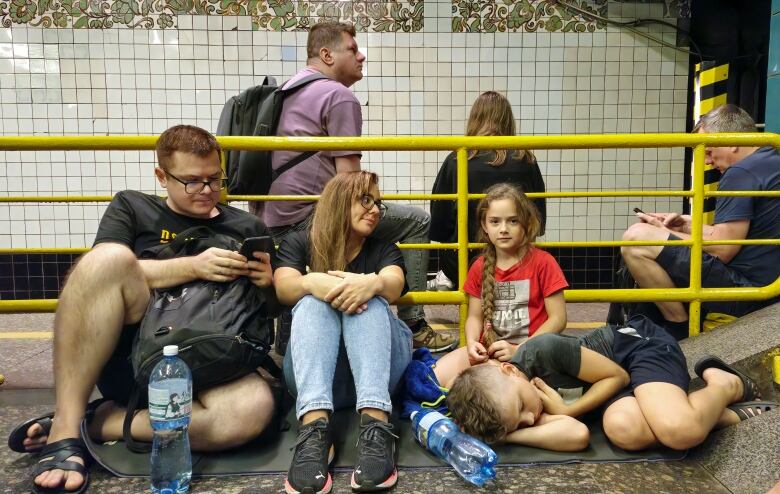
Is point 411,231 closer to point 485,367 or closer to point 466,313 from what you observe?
point 466,313

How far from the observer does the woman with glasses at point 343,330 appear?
1.85 m

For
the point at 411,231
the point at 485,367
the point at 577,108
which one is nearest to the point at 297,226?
the point at 411,231

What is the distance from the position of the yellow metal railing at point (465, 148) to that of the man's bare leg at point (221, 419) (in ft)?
2.85

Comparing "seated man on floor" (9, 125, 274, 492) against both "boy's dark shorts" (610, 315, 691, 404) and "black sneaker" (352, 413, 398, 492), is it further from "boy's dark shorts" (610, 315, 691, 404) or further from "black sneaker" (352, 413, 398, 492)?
"boy's dark shorts" (610, 315, 691, 404)

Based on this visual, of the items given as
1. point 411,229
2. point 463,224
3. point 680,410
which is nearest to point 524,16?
point 411,229

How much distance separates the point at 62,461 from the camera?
1820mm

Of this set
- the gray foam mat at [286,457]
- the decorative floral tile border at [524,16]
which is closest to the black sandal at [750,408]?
the gray foam mat at [286,457]

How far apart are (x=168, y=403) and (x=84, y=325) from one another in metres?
0.41

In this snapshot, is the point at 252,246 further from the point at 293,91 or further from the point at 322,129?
the point at 293,91

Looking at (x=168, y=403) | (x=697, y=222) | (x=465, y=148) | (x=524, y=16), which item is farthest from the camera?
(x=524, y=16)

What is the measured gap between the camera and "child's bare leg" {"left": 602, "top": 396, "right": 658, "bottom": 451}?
200 cm

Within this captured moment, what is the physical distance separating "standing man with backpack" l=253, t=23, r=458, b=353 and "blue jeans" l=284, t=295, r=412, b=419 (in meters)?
0.70

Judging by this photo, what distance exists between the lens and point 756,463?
1841mm

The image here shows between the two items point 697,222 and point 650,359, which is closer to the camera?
point 650,359
